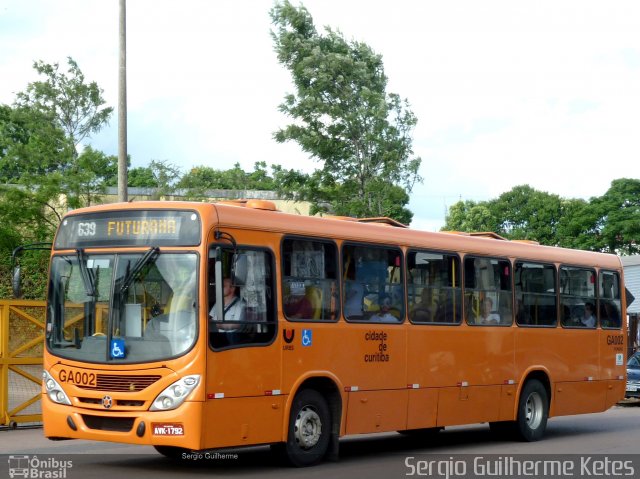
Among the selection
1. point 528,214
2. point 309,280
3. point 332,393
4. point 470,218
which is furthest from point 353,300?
point 470,218

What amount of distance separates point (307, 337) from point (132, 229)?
2.56 m

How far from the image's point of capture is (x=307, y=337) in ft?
44.2

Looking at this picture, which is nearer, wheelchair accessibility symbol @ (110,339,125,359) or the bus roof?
wheelchair accessibility symbol @ (110,339,125,359)

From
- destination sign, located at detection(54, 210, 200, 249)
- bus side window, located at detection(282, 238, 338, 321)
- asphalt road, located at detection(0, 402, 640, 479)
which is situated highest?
destination sign, located at detection(54, 210, 200, 249)

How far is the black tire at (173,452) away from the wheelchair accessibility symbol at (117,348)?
226 centimetres

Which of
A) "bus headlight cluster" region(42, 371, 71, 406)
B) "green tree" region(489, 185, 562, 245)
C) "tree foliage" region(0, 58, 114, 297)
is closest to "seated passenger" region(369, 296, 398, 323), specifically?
"bus headlight cluster" region(42, 371, 71, 406)

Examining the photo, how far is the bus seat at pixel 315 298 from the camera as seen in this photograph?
13.6 m

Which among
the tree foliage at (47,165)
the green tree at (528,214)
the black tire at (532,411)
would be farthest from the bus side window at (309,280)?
the green tree at (528,214)

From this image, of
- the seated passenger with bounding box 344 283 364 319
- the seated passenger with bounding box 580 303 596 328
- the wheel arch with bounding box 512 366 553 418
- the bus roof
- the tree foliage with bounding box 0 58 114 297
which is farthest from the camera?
the tree foliage with bounding box 0 58 114 297

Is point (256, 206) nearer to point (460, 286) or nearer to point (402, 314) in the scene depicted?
point (402, 314)

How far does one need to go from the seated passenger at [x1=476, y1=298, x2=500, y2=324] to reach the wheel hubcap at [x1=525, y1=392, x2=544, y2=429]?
170 cm

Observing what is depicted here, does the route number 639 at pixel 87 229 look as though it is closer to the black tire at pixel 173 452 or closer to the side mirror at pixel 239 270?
the side mirror at pixel 239 270

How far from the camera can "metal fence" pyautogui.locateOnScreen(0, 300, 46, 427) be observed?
59.1 feet

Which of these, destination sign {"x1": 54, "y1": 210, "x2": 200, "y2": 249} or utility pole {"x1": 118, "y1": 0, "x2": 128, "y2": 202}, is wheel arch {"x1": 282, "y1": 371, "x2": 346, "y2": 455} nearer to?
destination sign {"x1": 54, "y1": 210, "x2": 200, "y2": 249}
